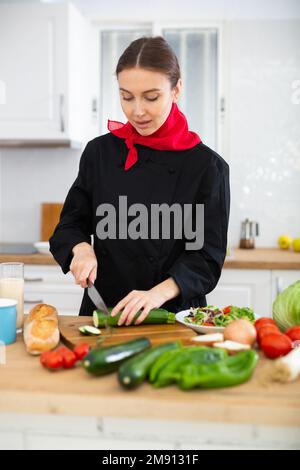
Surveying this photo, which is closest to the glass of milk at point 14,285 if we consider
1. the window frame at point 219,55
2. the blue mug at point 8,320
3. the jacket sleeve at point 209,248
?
the blue mug at point 8,320

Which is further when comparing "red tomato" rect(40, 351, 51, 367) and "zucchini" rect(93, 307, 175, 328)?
"zucchini" rect(93, 307, 175, 328)

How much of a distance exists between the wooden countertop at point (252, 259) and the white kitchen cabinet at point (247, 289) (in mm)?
44

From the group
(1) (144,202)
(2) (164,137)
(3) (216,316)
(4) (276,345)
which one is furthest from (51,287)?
(4) (276,345)

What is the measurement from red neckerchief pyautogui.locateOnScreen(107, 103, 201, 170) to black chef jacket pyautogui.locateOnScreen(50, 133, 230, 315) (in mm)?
24

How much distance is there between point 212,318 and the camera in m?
1.54

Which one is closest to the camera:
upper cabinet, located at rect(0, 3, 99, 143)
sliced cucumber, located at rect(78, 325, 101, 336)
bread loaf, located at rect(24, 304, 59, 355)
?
bread loaf, located at rect(24, 304, 59, 355)

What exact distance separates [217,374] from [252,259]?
1.97 meters

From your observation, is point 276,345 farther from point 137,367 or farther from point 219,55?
point 219,55

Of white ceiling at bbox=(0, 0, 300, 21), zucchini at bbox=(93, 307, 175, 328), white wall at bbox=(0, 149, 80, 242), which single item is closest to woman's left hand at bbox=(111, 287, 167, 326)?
zucchini at bbox=(93, 307, 175, 328)

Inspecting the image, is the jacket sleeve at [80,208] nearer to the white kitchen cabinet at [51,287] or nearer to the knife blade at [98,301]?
the knife blade at [98,301]

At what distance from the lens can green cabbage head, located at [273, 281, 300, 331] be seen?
1.57 m

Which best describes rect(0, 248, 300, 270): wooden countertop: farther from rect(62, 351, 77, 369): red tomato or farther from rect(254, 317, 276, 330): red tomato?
rect(62, 351, 77, 369): red tomato

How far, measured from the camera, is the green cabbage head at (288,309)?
1.57 meters

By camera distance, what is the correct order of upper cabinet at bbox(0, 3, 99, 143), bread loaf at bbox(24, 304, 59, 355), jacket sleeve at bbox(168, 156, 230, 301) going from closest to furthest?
bread loaf at bbox(24, 304, 59, 355)
jacket sleeve at bbox(168, 156, 230, 301)
upper cabinet at bbox(0, 3, 99, 143)
